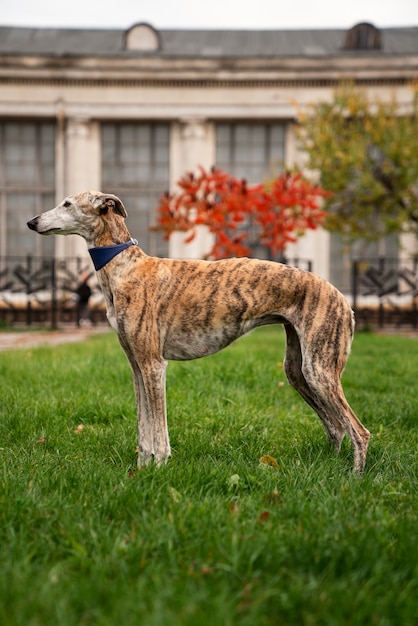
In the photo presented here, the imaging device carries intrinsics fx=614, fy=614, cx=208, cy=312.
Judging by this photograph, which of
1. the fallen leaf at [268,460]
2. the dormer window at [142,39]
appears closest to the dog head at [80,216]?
the fallen leaf at [268,460]

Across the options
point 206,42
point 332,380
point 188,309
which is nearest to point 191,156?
point 206,42

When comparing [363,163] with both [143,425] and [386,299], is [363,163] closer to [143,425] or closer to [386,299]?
[386,299]

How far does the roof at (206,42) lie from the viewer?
23141 millimetres

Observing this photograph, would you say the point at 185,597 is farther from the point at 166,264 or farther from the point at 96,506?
the point at 166,264

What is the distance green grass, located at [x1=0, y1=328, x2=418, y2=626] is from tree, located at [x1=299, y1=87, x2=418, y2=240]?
11.4m

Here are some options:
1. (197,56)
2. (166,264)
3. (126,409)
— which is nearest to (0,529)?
(166,264)

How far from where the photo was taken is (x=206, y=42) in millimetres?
24156

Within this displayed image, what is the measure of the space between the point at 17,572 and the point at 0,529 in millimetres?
467

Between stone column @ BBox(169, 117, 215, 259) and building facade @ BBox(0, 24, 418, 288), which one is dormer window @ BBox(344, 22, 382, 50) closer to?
building facade @ BBox(0, 24, 418, 288)

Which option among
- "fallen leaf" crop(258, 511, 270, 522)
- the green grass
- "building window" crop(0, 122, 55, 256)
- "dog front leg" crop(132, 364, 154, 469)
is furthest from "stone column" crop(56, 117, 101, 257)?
"fallen leaf" crop(258, 511, 270, 522)

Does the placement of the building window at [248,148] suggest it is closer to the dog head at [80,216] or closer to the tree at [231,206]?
the tree at [231,206]

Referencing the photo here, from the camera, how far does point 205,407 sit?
525 centimetres

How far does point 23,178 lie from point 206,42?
8.97 m

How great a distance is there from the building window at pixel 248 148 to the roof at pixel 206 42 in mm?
2827
